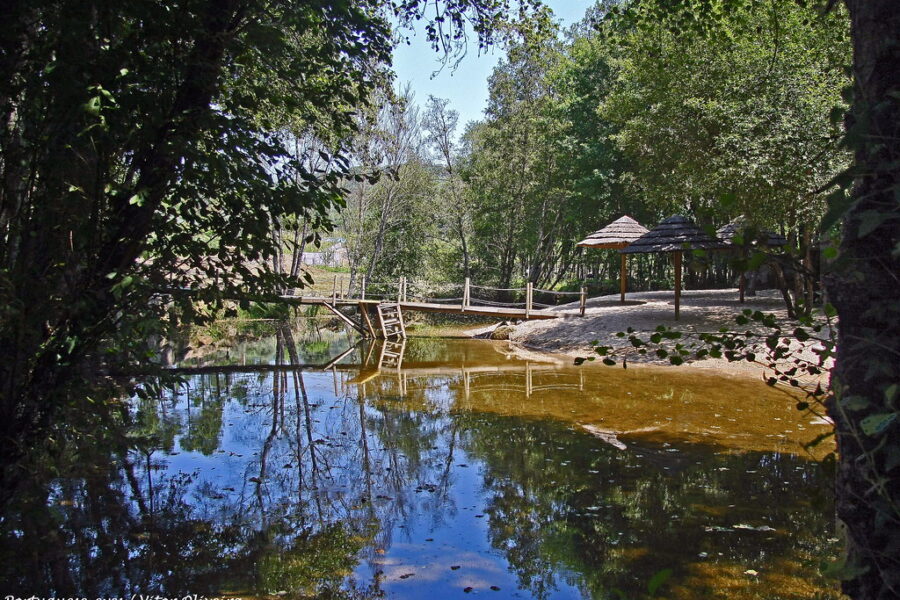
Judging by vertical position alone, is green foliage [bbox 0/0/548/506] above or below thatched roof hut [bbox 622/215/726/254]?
below

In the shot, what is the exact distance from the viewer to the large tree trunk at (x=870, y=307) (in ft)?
3.54

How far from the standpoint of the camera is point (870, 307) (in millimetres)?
1160

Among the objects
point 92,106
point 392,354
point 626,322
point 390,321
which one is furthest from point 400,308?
point 92,106

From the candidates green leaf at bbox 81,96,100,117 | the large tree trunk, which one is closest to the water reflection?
the large tree trunk

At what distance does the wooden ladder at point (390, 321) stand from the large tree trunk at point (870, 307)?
1467 cm

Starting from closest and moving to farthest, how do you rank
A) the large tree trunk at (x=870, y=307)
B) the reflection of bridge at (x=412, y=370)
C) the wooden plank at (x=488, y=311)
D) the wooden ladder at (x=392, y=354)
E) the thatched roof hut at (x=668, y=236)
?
1. the large tree trunk at (x=870, y=307)
2. the reflection of bridge at (x=412, y=370)
3. the wooden ladder at (x=392, y=354)
4. the thatched roof hut at (x=668, y=236)
5. the wooden plank at (x=488, y=311)

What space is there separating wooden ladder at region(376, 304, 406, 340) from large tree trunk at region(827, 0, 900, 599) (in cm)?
1467

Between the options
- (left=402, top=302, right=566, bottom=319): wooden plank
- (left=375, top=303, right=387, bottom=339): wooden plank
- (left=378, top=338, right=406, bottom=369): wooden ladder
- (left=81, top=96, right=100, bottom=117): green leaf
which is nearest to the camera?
(left=81, top=96, right=100, bottom=117): green leaf

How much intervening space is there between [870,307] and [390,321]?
15.4 meters

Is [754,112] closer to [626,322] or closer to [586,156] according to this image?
[626,322]

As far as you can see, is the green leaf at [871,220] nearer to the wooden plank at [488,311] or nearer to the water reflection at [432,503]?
the water reflection at [432,503]

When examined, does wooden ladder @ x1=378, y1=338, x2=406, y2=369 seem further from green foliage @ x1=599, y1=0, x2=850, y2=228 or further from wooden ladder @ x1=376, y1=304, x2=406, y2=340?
green foliage @ x1=599, y1=0, x2=850, y2=228

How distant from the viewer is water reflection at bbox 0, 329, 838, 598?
3211 mm

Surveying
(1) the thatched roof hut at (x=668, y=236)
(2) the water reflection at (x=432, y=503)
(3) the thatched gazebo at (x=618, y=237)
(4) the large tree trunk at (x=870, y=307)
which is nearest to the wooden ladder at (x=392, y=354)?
(2) the water reflection at (x=432, y=503)
